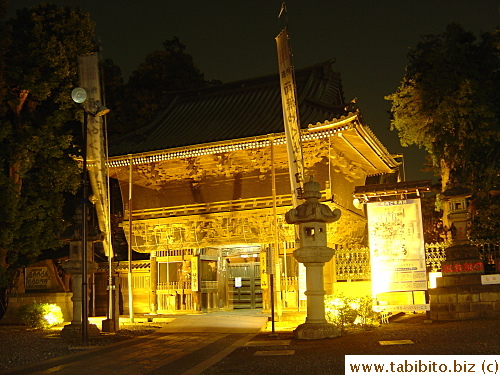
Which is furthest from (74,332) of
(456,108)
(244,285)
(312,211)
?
(456,108)

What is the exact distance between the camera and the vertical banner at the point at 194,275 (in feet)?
71.5

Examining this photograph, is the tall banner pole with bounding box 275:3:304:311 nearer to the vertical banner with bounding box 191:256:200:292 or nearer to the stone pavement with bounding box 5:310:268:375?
the stone pavement with bounding box 5:310:268:375

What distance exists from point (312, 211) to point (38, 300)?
13619mm

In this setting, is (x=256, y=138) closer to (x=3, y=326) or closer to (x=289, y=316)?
(x=289, y=316)

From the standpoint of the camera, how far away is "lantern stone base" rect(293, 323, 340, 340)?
12.3 metres

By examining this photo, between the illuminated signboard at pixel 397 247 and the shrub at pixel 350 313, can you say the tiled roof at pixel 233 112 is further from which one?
the shrub at pixel 350 313

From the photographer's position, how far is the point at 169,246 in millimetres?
22453

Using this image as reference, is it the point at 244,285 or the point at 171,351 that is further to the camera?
the point at 244,285

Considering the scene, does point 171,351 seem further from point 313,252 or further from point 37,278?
point 37,278

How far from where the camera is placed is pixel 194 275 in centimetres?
2195

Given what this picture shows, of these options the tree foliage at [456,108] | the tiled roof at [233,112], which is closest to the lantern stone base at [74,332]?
the tiled roof at [233,112]

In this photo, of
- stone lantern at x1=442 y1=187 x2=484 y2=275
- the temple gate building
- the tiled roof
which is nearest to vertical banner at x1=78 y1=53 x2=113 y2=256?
the temple gate building

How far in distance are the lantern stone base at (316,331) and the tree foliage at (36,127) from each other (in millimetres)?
11106

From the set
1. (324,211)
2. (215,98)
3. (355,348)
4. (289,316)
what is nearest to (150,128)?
(215,98)
